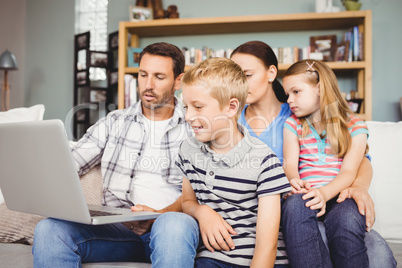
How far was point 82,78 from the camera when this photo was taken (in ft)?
12.7

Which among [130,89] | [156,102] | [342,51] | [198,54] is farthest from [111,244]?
[342,51]

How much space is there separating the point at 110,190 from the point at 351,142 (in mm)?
886

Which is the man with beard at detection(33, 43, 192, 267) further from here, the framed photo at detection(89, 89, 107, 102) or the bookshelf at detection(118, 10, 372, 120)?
the framed photo at detection(89, 89, 107, 102)

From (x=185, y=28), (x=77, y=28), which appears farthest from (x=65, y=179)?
(x=77, y=28)

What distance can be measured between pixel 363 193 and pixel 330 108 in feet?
1.09

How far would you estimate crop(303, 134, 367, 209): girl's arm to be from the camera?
1.04 metres

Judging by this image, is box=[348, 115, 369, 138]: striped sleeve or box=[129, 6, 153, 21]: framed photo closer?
box=[348, 115, 369, 138]: striped sleeve

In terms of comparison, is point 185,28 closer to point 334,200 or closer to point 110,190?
point 110,190

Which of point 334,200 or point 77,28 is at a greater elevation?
point 77,28

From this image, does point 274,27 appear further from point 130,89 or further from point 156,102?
point 156,102

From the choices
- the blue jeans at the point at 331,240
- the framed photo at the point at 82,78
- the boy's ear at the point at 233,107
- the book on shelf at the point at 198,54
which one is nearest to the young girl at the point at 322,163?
the blue jeans at the point at 331,240

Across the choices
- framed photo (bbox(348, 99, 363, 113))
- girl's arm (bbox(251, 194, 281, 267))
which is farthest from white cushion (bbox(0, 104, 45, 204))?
framed photo (bbox(348, 99, 363, 113))

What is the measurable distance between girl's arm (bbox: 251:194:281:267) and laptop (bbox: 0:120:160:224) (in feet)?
0.89

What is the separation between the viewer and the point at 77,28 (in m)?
4.11
